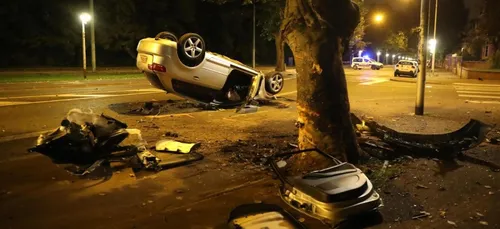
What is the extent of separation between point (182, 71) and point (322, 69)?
5833mm

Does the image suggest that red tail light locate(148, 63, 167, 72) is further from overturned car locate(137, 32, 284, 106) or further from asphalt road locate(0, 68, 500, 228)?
asphalt road locate(0, 68, 500, 228)

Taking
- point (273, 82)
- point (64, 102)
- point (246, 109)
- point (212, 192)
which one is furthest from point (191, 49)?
point (212, 192)

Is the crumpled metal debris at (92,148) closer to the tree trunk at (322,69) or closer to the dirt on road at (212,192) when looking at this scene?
the dirt on road at (212,192)

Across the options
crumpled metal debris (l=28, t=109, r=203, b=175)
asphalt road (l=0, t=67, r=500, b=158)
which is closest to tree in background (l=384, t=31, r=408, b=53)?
asphalt road (l=0, t=67, r=500, b=158)

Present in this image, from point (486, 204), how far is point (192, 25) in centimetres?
4938

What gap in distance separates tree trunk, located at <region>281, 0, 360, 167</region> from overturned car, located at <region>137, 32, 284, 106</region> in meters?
5.13

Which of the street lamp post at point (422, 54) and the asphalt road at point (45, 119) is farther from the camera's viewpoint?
the street lamp post at point (422, 54)

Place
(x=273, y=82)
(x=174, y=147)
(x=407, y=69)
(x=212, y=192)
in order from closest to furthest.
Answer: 1. (x=212, y=192)
2. (x=174, y=147)
3. (x=273, y=82)
4. (x=407, y=69)

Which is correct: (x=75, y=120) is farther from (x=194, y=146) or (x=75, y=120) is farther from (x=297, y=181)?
(x=297, y=181)

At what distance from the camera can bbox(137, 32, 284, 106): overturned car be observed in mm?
12164

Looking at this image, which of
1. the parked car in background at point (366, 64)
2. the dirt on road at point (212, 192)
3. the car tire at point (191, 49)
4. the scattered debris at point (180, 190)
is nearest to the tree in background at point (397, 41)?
the parked car in background at point (366, 64)

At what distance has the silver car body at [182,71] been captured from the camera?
12.1 m

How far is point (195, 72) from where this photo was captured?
1268 centimetres

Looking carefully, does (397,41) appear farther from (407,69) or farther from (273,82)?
(273,82)
